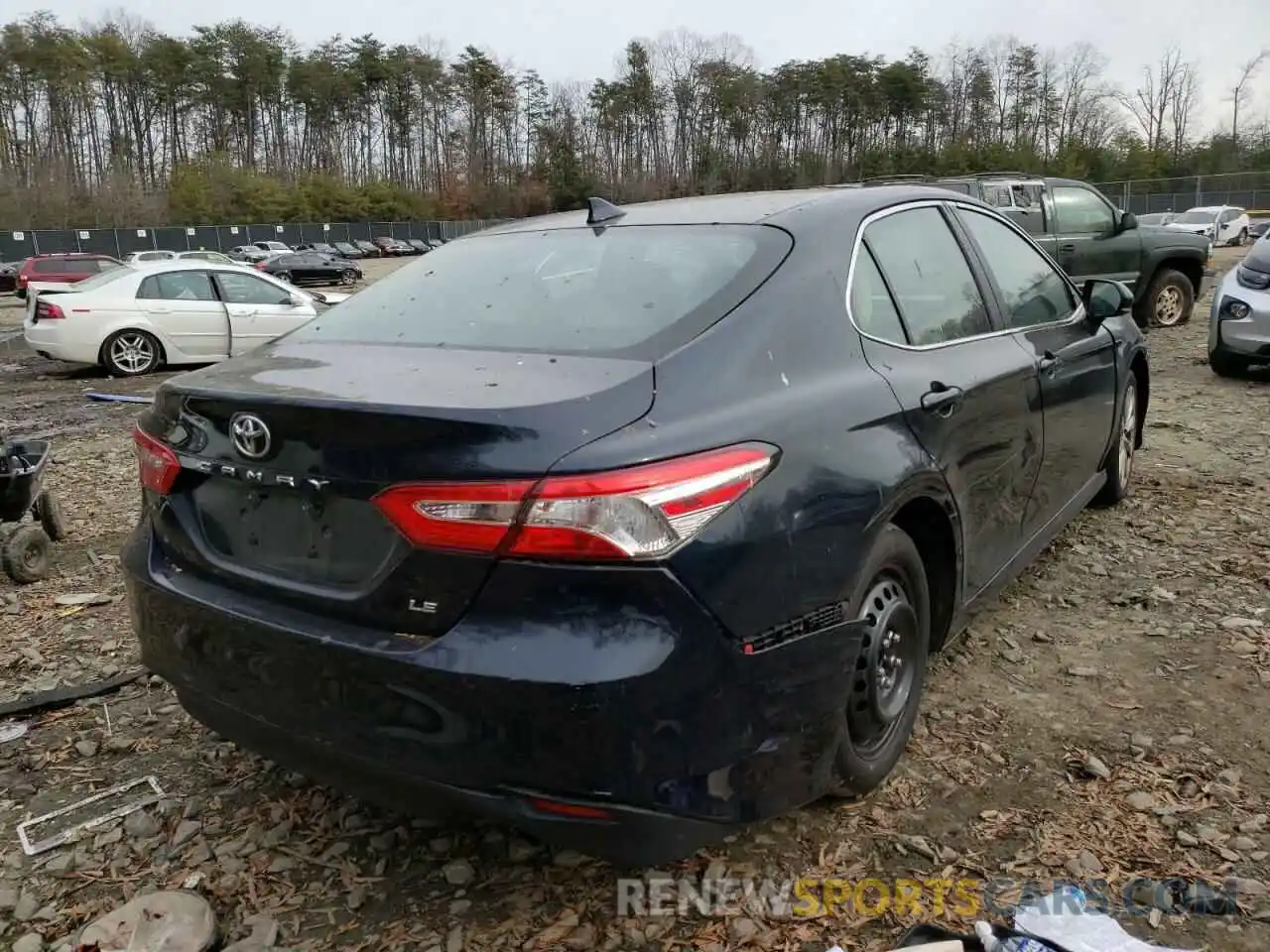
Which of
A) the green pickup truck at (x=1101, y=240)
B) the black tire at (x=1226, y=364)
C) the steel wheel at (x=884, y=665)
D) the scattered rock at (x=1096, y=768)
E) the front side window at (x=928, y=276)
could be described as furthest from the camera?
the green pickup truck at (x=1101, y=240)

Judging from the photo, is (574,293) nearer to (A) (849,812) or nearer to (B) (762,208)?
(B) (762,208)

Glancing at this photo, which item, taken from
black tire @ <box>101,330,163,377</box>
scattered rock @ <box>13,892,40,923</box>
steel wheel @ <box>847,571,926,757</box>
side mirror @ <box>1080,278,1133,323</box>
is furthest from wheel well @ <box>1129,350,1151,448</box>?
black tire @ <box>101,330,163,377</box>

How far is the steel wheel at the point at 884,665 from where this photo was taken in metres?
2.44

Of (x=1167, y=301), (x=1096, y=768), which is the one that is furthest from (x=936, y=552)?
(x=1167, y=301)

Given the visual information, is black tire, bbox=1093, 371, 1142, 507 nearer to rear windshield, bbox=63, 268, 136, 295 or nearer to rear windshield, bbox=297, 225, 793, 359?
rear windshield, bbox=297, 225, 793, 359

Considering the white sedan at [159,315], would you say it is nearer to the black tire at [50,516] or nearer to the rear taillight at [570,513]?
the black tire at [50,516]

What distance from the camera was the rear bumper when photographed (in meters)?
1.82

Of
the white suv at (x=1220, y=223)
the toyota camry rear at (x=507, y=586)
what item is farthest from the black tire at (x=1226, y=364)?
the white suv at (x=1220, y=223)

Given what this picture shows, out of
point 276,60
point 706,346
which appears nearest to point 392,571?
point 706,346

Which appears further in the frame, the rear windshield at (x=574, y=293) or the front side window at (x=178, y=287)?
the front side window at (x=178, y=287)

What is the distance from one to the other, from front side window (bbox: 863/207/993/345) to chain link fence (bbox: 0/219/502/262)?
4654 centimetres

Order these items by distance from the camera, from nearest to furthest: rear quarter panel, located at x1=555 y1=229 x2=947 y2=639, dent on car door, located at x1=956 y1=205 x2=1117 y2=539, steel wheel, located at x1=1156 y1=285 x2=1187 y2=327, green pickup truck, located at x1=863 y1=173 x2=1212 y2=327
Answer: rear quarter panel, located at x1=555 y1=229 x2=947 y2=639 → dent on car door, located at x1=956 y1=205 x2=1117 y2=539 → green pickup truck, located at x1=863 y1=173 x2=1212 y2=327 → steel wheel, located at x1=1156 y1=285 x2=1187 y2=327

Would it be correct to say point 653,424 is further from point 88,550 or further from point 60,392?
point 60,392

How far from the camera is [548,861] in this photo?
2498mm
